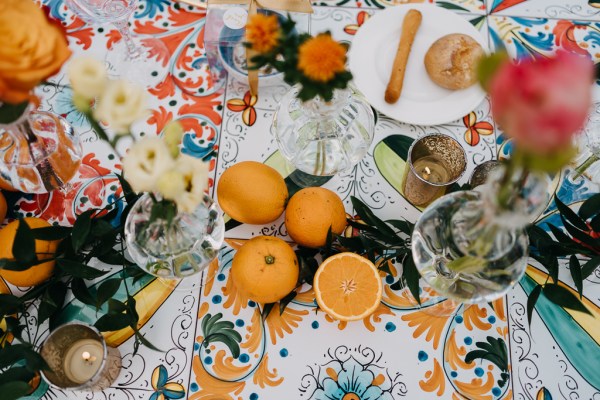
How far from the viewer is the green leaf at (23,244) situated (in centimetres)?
60

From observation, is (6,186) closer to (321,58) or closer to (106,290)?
(106,290)

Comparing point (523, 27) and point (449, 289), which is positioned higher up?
point (523, 27)

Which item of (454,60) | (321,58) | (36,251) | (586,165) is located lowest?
(36,251)

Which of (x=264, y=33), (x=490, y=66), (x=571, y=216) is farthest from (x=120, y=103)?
(x=571, y=216)

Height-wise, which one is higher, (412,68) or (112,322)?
(412,68)

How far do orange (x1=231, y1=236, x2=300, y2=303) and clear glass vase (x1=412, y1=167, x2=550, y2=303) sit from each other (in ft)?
0.54

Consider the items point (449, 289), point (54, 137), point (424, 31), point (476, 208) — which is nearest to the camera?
point (476, 208)

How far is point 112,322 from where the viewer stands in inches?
26.0

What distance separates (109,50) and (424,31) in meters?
0.55

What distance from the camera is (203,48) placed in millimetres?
887

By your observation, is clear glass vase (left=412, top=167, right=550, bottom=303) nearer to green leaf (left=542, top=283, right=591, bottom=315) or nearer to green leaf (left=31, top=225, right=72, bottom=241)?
green leaf (left=542, top=283, right=591, bottom=315)

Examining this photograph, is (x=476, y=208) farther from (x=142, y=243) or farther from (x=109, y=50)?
(x=109, y=50)

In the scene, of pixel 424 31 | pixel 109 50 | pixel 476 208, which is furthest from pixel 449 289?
pixel 109 50

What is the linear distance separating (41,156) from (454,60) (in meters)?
0.63
